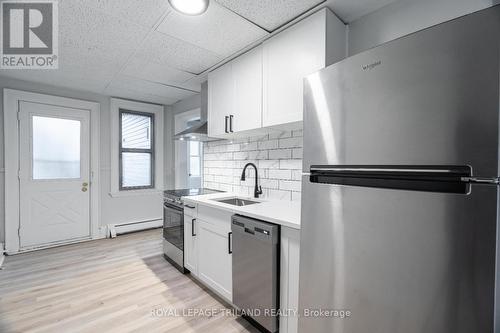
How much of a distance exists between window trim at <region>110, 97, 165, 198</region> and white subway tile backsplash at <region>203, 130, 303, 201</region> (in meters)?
1.50

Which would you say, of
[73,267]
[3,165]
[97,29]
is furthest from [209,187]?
[3,165]

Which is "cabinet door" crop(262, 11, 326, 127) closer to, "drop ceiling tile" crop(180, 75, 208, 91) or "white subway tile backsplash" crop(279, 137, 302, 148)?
"white subway tile backsplash" crop(279, 137, 302, 148)

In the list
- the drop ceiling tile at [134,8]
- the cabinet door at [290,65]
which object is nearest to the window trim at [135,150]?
the drop ceiling tile at [134,8]

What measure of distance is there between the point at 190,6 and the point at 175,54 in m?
0.82

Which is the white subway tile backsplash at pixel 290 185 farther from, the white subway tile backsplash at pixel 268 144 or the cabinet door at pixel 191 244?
the cabinet door at pixel 191 244

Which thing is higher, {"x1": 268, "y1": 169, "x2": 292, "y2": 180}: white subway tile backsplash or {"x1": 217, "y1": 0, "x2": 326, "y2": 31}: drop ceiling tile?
{"x1": 217, "y1": 0, "x2": 326, "y2": 31}: drop ceiling tile

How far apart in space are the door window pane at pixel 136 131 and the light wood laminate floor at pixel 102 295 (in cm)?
186

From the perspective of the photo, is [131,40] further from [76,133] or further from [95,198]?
[95,198]

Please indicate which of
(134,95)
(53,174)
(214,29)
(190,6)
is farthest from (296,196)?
(53,174)

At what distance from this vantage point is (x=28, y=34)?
1942 millimetres

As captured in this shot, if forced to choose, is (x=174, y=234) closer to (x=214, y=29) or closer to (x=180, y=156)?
(x=180, y=156)

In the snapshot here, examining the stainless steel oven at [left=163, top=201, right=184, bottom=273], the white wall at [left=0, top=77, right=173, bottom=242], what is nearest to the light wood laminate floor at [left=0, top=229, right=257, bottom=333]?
the stainless steel oven at [left=163, top=201, right=184, bottom=273]

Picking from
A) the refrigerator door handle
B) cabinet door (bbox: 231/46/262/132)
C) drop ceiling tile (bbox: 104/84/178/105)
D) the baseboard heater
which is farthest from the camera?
the baseboard heater

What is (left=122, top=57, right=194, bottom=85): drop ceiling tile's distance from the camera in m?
2.57
